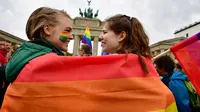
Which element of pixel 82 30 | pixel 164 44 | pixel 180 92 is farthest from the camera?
pixel 164 44

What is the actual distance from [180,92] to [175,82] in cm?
16

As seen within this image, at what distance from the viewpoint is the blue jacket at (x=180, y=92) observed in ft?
11.4

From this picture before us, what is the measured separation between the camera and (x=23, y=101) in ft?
4.64

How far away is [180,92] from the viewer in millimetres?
3529

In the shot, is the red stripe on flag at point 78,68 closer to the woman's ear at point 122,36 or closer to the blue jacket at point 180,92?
the woman's ear at point 122,36

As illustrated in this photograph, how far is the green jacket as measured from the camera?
58.4 inches

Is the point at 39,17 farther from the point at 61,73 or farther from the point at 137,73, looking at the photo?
the point at 137,73

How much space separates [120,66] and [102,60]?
120 mm

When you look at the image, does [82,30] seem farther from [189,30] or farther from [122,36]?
[122,36]

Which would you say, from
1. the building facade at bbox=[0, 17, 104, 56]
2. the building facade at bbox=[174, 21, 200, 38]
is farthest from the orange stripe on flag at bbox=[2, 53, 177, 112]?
the building facade at bbox=[174, 21, 200, 38]

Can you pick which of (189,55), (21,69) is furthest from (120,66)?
(189,55)

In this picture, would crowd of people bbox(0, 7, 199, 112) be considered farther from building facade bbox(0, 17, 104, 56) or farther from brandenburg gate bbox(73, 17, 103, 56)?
brandenburg gate bbox(73, 17, 103, 56)

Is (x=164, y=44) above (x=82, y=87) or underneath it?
above

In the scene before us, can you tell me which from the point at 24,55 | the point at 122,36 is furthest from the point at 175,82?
the point at 24,55
